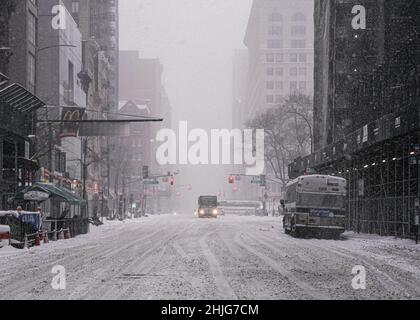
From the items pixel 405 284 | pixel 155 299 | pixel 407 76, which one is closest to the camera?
pixel 155 299

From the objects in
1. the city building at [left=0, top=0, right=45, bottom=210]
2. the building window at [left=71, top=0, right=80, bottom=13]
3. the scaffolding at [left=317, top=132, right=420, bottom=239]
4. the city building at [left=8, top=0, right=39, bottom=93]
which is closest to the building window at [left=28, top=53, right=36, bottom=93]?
the city building at [left=0, top=0, right=45, bottom=210]

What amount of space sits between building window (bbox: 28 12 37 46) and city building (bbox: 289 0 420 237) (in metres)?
23.1

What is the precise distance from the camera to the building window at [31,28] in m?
52.3

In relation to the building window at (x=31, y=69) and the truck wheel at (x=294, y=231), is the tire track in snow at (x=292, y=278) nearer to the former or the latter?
the truck wheel at (x=294, y=231)

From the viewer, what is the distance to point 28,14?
51438 millimetres

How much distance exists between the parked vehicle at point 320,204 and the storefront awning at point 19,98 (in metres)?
15.2

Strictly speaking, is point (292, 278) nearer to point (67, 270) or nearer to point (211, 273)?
point (211, 273)

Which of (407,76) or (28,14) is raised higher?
(28,14)

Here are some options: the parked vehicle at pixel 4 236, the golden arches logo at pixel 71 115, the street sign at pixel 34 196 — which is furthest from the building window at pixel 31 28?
the parked vehicle at pixel 4 236

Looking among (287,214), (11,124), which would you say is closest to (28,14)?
(11,124)

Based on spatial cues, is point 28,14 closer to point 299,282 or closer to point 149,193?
point 299,282

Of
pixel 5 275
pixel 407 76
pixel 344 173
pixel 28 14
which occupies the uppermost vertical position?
pixel 28 14
